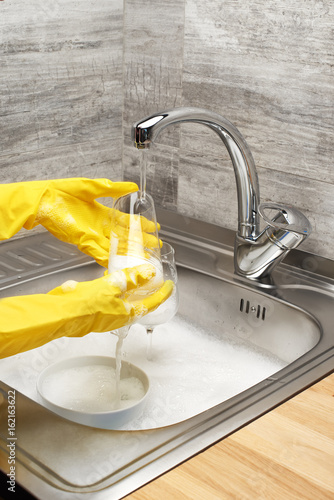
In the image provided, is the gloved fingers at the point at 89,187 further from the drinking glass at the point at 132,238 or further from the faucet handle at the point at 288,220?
the faucet handle at the point at 288,220

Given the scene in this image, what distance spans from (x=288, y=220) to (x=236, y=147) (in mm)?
155

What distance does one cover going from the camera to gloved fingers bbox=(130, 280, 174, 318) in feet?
2.50

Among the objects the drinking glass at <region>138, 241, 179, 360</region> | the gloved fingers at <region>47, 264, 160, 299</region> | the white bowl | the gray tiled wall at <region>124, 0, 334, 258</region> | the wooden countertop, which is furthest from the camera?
the gray tiled wall at <region>124, 0, 334, 258</region>

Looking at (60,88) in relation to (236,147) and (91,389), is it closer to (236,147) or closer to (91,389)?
(236,147)

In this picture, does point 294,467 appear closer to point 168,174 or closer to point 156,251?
point 156,251

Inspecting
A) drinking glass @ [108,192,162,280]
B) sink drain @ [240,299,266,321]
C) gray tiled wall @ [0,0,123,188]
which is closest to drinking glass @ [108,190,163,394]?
drinking glass @ [108,192,162,280]

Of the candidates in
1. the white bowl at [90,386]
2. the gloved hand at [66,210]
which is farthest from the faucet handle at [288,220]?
the white bowl at [90,386]

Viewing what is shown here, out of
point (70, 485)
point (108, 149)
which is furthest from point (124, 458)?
point (108, 149)

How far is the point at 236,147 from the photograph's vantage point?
41.4 inches

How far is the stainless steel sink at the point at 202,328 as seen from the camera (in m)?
0.62

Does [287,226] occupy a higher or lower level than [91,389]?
higher

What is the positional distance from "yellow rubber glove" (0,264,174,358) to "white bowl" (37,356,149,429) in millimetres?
143

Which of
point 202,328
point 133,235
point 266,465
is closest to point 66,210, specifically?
point 133,235

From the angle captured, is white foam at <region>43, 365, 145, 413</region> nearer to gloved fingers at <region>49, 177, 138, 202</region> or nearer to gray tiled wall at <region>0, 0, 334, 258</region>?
gloved fingers at <region>49, 177, 138, 202</region>
